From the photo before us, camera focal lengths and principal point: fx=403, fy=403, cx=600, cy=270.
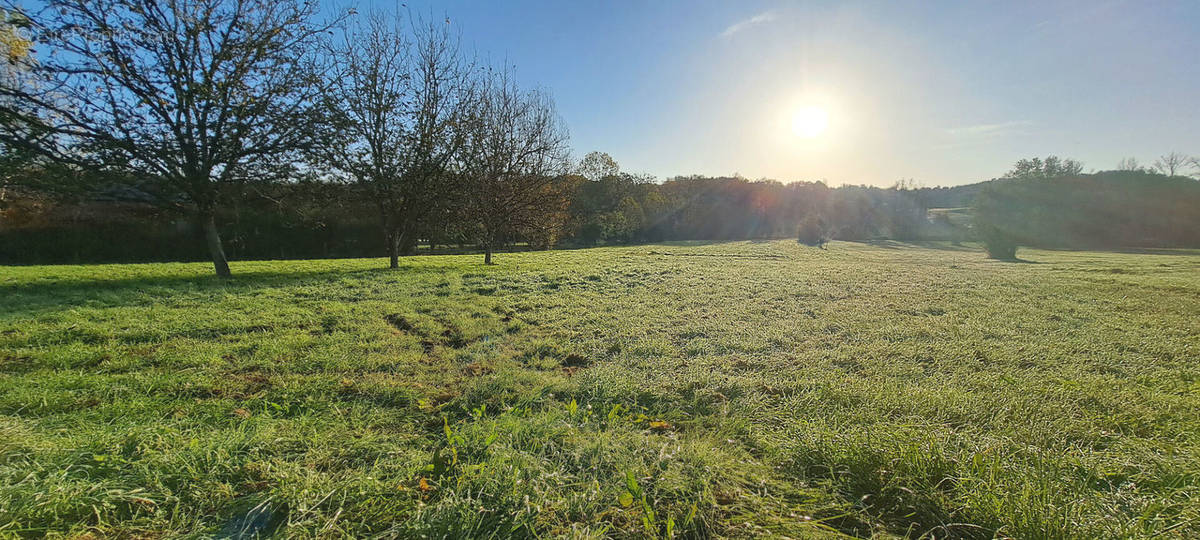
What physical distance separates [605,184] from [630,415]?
4242 centimetres

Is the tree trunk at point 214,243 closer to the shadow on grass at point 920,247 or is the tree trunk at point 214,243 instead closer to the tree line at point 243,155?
the tree line at point 243,155

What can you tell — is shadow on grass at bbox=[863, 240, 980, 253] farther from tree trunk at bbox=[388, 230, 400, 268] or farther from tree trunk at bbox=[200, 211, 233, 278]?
tree trunk at bbox=[200, 211, 233, 278]

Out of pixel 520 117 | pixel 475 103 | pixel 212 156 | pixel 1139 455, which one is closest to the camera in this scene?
pixel 1139 455

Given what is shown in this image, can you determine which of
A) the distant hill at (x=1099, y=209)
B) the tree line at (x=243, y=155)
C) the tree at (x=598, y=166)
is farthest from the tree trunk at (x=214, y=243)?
the distant hill at (x=1099, y=209)

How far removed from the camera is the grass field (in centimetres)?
148

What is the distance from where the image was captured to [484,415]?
2.37 meters

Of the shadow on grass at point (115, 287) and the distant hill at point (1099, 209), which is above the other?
the distant hill at point (1099, 209)

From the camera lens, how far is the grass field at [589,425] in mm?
1482

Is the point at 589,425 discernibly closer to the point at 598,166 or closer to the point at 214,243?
the point at 214,243

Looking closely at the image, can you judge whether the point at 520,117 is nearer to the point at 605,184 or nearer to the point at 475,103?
the point at 475,103

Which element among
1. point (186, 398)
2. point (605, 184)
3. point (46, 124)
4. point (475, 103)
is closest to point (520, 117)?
point (475, 103)

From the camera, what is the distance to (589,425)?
2242 millimetres

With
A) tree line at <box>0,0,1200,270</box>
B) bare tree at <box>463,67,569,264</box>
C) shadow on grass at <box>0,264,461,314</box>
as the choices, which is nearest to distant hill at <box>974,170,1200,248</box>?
tree line at <box>0,0,1200,270</box>

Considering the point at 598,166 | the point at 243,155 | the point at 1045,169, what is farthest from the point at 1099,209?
the point at 243,155
